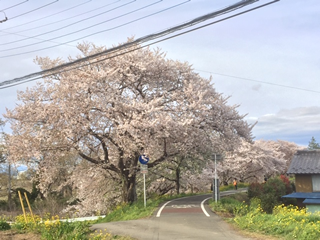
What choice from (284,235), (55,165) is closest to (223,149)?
(55,165)

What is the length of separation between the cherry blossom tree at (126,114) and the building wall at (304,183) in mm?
7343

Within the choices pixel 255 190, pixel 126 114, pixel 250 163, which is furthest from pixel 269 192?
pixel 250 163

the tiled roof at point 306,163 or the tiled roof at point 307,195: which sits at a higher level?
the tiled roof at point 306,163

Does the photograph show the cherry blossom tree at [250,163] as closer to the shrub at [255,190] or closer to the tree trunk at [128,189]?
the shrub at [255,190]

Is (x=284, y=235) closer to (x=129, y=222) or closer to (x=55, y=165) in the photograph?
(x=129, y=222)

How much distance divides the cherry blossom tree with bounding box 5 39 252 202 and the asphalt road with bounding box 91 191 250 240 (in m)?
4.43

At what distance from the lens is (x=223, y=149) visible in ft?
70.4

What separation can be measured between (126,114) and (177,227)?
7.52 m

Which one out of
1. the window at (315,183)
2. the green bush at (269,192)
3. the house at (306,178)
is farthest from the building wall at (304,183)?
the green bush at (269,192)

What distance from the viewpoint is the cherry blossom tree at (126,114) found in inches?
695

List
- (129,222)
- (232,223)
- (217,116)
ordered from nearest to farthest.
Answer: (232,223) < (129,222) < (217,116)

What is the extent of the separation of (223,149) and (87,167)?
8.56 metres

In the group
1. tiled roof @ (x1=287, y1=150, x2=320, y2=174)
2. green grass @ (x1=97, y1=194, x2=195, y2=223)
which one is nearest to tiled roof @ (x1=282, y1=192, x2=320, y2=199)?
tiled roof @ (x1=287, y1=150, x2=320, y2=174)

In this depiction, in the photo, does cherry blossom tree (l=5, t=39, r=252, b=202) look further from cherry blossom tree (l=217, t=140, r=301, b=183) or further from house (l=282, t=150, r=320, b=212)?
cherry blossom tree (l=217, t=140, r=301, b=183)
